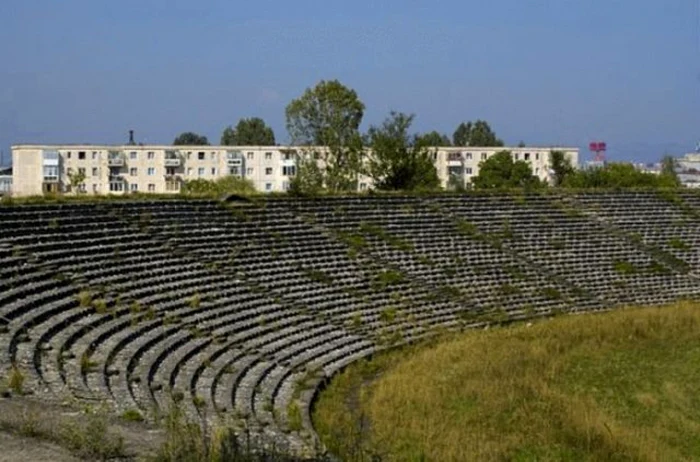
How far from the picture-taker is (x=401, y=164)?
34.2 m

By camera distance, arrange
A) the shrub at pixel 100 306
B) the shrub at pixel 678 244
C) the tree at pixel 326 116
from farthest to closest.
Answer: the tree at pixel 326 116, the shrub at pixel 678 244, the shrub at pixel 100 306

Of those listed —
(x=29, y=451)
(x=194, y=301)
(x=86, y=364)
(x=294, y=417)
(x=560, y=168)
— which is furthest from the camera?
(x=560, y=168)

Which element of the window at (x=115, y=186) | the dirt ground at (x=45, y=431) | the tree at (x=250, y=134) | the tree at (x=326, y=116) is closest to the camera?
the dirt ground at (x=45, y=431)

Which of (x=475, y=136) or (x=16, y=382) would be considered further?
(x=475, y=136)

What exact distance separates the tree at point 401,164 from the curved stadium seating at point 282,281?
632 centimetres

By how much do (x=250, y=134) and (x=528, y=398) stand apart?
224 feet

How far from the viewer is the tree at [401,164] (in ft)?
112

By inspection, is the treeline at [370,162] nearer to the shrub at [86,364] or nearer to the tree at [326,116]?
the tree at [326,116]

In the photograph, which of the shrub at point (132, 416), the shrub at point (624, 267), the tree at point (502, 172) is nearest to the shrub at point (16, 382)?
the shrub at point (132, 416)

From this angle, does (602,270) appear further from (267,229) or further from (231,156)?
(231,156)

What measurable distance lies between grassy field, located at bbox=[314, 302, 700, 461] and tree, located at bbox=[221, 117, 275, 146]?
202ft

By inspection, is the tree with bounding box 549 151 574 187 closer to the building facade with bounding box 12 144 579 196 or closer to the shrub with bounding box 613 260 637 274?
the building facade with bounding box 12 144 579 196

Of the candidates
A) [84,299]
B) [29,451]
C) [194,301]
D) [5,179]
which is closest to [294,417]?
[84,299]

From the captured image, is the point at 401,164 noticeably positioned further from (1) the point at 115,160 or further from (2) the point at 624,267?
(1) the point at 115,160
